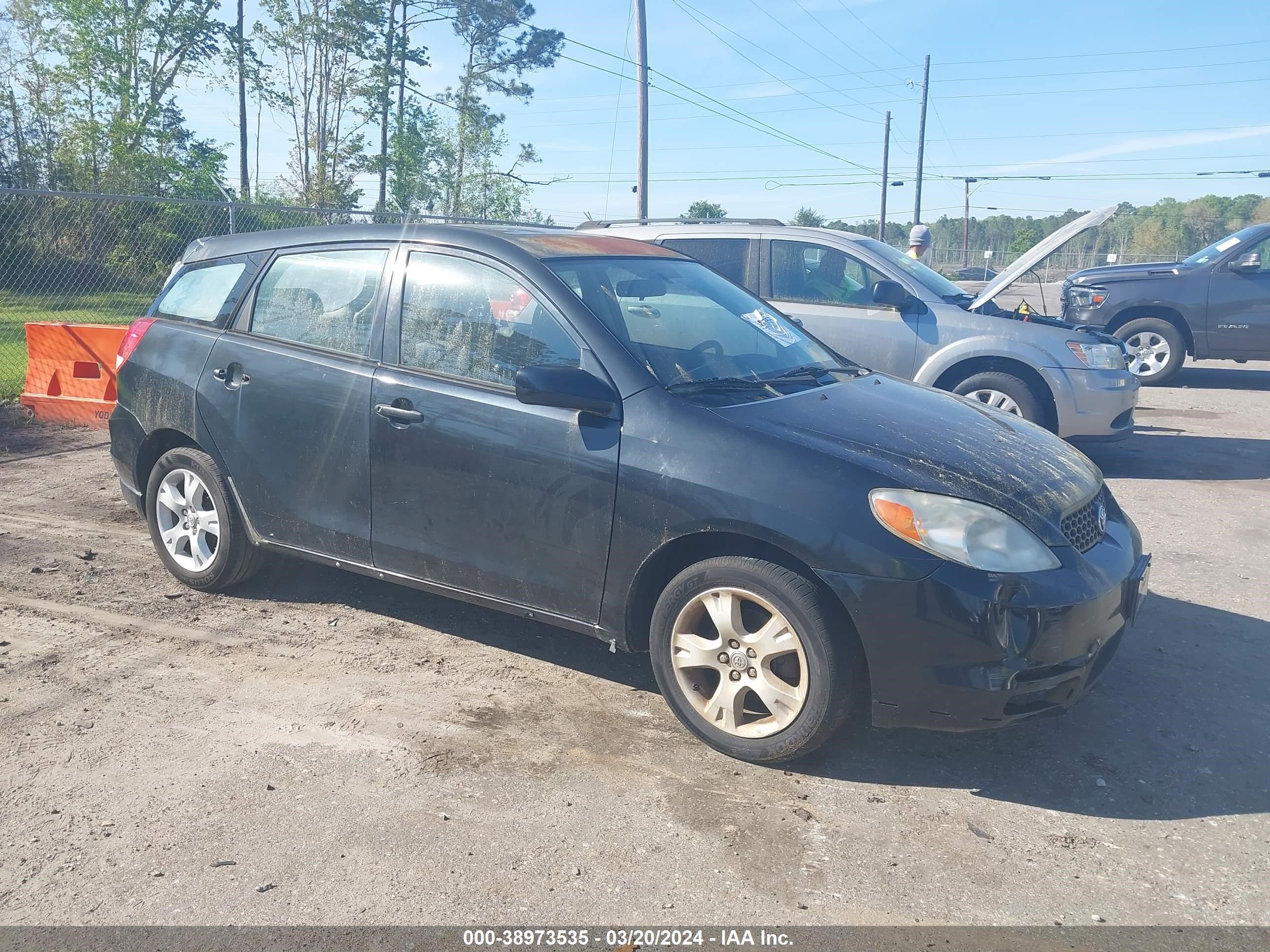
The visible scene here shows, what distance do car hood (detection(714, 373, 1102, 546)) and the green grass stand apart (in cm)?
1131

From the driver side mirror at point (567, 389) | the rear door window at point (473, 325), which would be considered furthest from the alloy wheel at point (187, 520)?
the driver side mirror at point (567, 389)

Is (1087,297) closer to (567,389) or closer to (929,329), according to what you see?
(929,329)

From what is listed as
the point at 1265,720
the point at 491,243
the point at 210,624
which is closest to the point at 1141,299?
the point at 1265,720

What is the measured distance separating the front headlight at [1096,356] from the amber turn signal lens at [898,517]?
5.35m

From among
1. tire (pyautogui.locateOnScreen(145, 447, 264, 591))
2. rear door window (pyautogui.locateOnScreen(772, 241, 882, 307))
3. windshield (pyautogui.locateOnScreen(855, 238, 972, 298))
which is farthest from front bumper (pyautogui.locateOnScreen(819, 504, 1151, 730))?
windshield (pyautogui.locateOnScreen(855, 238, 972, 298))

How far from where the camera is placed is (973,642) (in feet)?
10.5

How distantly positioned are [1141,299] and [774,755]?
446 inches

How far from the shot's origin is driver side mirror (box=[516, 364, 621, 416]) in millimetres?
3693

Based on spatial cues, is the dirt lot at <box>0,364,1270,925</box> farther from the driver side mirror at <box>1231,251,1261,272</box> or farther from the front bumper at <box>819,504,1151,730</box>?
the driver side mirror at <box>1231,251,1261,272</box>

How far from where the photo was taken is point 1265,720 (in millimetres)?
3926

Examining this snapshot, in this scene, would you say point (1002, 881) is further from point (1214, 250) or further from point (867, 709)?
point (1214, 250)

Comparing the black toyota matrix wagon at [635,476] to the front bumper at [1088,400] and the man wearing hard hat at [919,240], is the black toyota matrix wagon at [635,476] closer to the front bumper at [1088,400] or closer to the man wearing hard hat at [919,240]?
the front bumper at [1088,400]

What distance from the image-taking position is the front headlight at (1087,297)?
12.9m

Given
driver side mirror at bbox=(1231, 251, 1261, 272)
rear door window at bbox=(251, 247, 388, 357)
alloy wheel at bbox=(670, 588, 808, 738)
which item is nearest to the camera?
alloy wheel at bbox=(670, 588, 808, 738)
